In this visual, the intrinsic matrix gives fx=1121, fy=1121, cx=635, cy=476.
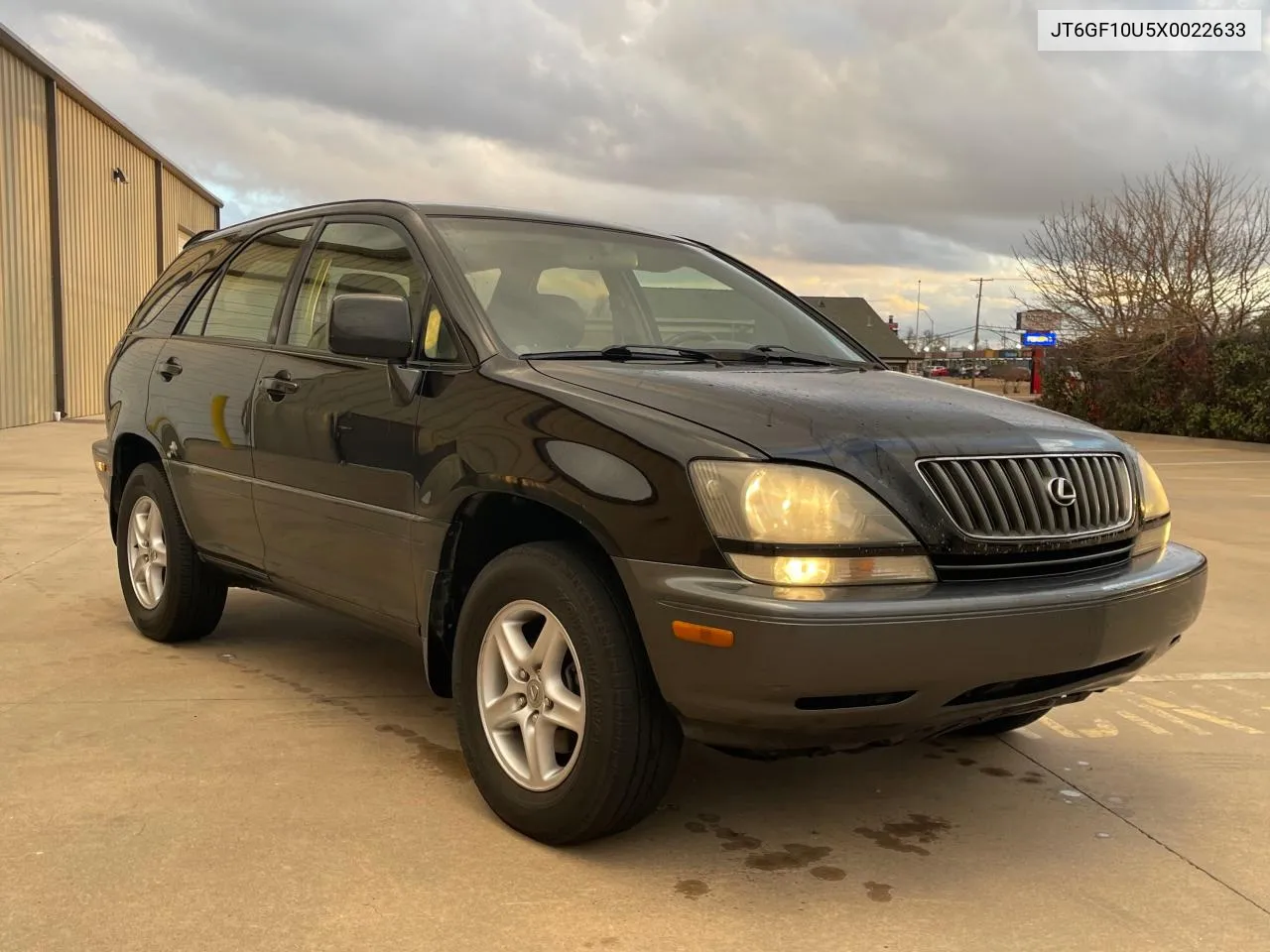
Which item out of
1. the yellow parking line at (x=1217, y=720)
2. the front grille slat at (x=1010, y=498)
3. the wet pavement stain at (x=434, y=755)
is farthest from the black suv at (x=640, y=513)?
the yellow parking line at (x=1217, y=720)

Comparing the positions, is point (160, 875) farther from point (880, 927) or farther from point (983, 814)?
point (983, 814)

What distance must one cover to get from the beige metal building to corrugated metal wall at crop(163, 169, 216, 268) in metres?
2.02

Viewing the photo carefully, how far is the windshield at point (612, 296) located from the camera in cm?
352

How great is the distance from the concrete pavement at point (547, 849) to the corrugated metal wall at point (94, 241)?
62.0ft

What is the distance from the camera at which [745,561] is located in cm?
253

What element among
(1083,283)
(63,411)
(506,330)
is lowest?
(63,411)

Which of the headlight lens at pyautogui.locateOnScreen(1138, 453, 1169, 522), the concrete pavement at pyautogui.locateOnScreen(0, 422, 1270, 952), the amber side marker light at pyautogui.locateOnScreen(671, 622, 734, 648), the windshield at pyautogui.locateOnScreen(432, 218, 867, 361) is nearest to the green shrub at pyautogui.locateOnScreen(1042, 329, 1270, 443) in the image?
the concrete pavement at pyautogui.locateOnScreen(0, 422, 1270, 952)

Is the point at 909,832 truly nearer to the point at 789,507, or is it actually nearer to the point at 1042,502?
the point at 1042,502

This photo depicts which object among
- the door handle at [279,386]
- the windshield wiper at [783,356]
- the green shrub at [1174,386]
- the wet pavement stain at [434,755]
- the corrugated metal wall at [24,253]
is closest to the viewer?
the wet pavement stain at [434,755]

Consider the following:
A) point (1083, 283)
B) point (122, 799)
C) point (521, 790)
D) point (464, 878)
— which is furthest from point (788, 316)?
point (1083, 283)

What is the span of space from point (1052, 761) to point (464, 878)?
2.09 m

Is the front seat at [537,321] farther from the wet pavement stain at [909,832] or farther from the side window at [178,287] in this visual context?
the side window at [178,287]

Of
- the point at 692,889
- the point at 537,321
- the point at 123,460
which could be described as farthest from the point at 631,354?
the point at 123,460

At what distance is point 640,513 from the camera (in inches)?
104
